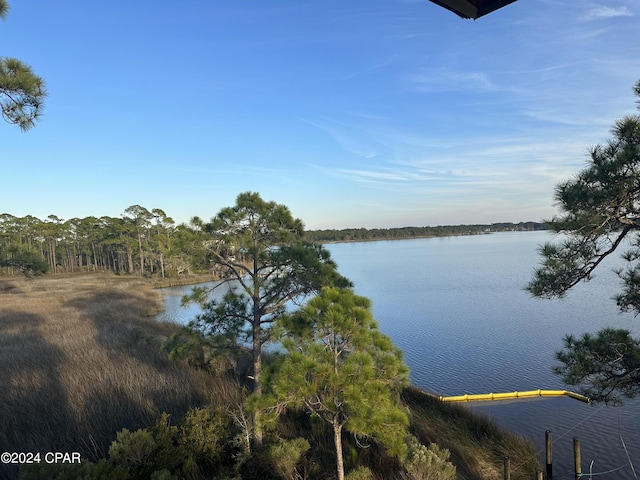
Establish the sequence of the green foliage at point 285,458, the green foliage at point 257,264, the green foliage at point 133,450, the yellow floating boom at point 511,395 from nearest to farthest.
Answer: the green foliage at point 133,450, the green foliage at point 285,458, the green foliage at point 257,264, the yellow floating boom at point 511,395

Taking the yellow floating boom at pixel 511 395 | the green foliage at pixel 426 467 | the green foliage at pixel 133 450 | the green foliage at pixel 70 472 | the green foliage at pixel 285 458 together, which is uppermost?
the green foliage at pixel 70 472

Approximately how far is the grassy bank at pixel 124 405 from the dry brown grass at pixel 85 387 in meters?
0.02

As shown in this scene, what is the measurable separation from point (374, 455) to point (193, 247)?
223 inches

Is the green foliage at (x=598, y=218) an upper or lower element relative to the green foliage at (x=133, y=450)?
upper

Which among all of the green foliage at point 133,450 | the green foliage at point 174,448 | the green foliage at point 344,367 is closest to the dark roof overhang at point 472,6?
the green foliage at point 344,367

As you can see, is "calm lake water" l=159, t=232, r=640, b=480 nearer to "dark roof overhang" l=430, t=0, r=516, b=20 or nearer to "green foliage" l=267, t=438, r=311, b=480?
"green foliage" l=267, t=438, r=311, b=480

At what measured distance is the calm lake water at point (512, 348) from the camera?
33.8ft

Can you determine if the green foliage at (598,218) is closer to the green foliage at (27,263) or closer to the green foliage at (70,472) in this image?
the green foliage at (70,472)

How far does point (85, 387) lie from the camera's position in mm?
9078

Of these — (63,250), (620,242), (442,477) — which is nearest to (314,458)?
(442,477)

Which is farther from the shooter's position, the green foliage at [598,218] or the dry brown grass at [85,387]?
the dry brown grass at [85,387]

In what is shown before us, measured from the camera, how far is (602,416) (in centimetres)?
1155

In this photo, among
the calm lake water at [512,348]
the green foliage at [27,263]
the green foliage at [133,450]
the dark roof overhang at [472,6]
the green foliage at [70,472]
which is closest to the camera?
the dark roof overhang at [472,6]

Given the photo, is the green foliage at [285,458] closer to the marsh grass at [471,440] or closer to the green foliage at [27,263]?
the marsh grass at [471,440]
